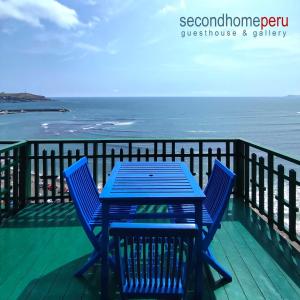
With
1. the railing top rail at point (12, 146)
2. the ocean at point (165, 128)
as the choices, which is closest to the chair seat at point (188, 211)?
the railing top rail at point (12, 146)

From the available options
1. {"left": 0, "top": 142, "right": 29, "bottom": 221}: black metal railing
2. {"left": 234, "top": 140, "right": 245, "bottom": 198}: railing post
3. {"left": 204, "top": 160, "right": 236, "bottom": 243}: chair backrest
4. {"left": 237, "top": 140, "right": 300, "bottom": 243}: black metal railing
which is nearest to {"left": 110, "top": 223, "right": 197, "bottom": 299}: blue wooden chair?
{"left": 204, "top": 160, "right": 236, "bottom": 243}: chair backrest

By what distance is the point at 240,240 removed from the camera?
4070 millimetres

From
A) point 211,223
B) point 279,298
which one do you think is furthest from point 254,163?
point 279,298

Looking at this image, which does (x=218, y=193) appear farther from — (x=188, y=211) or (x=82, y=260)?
(x=82, y=260)

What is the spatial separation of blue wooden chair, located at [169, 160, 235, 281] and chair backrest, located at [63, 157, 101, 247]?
834 millimetres

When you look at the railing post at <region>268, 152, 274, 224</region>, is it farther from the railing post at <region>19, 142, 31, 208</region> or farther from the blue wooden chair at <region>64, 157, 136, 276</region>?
the railing post at <region>19, 142, 31, 208</region>

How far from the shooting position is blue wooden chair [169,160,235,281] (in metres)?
2.98

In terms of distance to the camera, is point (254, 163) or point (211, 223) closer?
point (211, 223)

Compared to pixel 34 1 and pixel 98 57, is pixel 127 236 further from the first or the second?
pixel 98 57

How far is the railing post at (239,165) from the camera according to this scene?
5.67m

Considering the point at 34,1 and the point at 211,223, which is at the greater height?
the point at 34,1

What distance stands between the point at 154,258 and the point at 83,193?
155cm

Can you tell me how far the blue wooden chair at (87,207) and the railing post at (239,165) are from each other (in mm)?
2521

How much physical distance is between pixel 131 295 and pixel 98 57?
63323 mm
